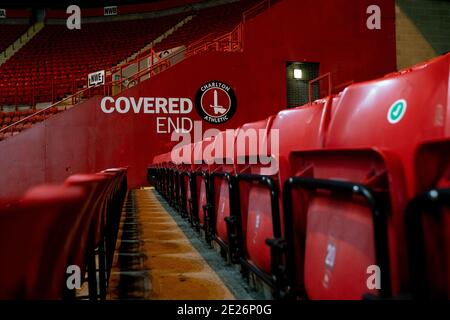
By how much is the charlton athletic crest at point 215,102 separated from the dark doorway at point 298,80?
36.2 inches

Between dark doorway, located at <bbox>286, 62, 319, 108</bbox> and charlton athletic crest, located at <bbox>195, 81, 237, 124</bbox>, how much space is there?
92 centimetres

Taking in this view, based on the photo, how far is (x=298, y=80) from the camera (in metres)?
7.10

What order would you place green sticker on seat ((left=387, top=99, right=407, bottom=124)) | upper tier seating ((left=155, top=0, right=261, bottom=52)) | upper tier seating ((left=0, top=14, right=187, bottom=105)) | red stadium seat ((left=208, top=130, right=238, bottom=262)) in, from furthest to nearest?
upper tier seating ((left=155, top=0, right=261, bottom=52)) < upper tier seating ((left=0, top=14, right=187, bottom=105)) < red stadium seat ((left=208, top=130, right=238, bottom=262)) < green sticker on seat ((left=387, top=99, right=407, bottom=124))

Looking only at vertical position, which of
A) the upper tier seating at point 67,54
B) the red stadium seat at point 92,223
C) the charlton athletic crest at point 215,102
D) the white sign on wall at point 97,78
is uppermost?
the upper tier seating at point 67,54

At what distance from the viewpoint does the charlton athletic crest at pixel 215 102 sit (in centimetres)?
688

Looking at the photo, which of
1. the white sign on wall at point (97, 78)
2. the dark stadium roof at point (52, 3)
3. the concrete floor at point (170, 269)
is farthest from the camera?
the dark stadium roof at point (52, 3)

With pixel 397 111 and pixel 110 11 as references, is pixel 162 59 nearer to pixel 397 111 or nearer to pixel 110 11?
pixel 110 11

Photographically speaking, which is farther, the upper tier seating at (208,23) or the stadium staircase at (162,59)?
the upper tier seating at (208,23)

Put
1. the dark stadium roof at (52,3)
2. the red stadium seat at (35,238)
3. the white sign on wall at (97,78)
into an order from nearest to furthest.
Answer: the red stadium seat at (35,238) → the white sign on wall at (97,78) → the dark stadium roof at (52,3)

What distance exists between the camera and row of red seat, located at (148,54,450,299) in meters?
0.62

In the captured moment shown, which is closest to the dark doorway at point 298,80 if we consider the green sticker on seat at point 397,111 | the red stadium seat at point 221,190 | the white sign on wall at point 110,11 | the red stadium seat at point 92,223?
the red stadium seat at point 221,190

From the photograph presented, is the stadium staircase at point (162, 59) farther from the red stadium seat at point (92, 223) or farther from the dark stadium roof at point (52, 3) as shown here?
the red stadium seat at point (92, 223)

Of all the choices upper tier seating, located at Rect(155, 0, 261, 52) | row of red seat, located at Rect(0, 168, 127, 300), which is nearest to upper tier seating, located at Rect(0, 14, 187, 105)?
upper tier seating, located at Rect(155, 0, 261, 52)

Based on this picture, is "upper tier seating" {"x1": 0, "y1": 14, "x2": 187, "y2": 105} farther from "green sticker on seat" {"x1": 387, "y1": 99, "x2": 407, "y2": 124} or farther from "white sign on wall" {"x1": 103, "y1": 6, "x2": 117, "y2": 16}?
"green sticker on seat" {"x1": 387, "y1": 99, "x2": 407, "y2": 124}
